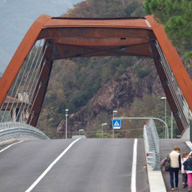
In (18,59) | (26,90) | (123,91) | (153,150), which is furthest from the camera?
(123,91)

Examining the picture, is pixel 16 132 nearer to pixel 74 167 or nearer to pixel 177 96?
pixel 74 167

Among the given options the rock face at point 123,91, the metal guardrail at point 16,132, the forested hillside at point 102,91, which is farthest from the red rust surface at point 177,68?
the rock face at point 123,91

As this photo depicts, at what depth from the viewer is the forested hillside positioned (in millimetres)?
123688

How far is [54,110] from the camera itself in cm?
15100

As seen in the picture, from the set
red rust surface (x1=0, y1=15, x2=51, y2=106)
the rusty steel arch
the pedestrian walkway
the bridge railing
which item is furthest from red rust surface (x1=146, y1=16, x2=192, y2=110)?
the pedestrian walkway

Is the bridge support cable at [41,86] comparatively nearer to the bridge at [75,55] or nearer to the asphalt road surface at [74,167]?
the bridge at [75,55]

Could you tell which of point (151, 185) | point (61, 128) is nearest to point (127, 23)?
point (151, 185)

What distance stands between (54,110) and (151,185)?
432 ft

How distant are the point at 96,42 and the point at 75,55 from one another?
5555mm

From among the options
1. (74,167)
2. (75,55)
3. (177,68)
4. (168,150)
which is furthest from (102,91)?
(74,167)

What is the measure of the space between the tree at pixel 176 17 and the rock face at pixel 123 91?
101456mm

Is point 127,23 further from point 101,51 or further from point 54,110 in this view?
point 54,110

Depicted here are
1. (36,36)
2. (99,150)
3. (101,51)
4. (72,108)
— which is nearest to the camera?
(99,150)

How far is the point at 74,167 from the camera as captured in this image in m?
25.0
